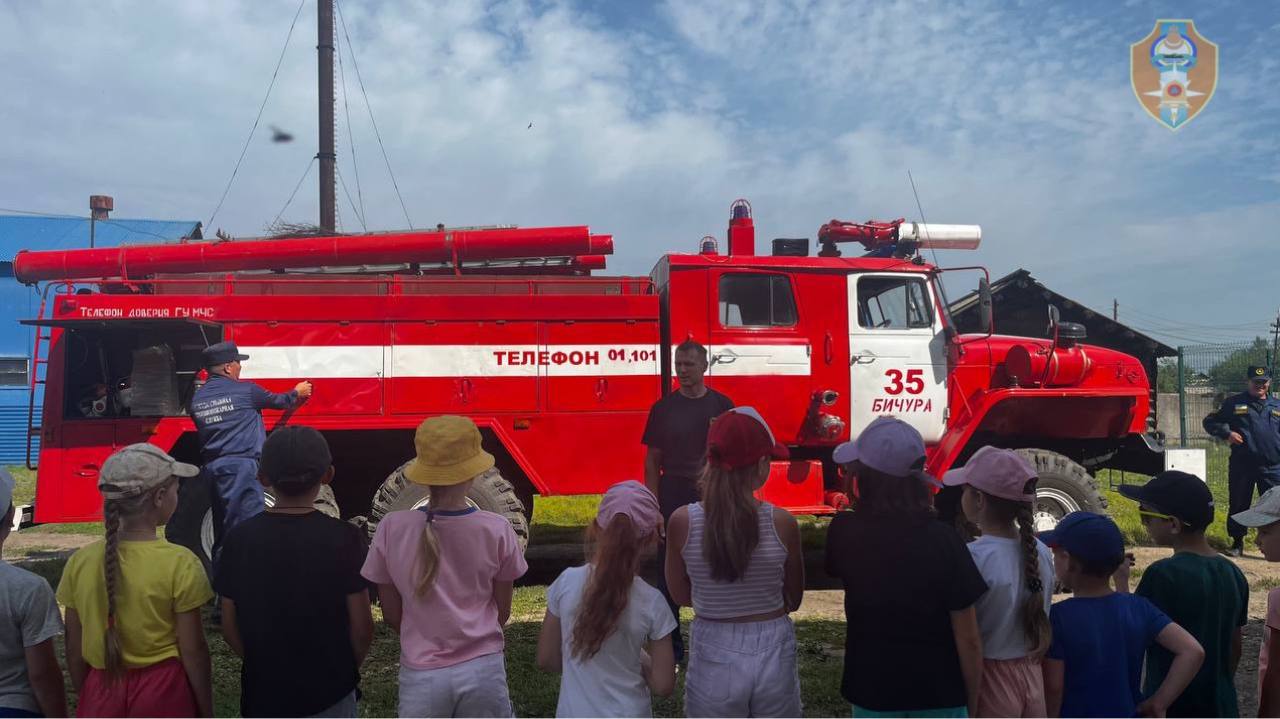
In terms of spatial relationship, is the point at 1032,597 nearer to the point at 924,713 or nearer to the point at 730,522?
the point at 924,713

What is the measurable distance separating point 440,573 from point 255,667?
628 mm

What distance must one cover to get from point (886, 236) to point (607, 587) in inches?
236

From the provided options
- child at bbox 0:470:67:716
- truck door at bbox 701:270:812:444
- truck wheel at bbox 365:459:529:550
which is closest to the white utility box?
truck door at bbox 701:270:812:444

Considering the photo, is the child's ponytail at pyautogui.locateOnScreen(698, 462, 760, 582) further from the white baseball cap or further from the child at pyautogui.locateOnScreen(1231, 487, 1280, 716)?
the child at pyautogui.locateOnScreen(1231, 487, 1280, 716)

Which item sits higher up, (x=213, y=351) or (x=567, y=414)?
(x=213, y=351)

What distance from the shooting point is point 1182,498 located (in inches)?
108

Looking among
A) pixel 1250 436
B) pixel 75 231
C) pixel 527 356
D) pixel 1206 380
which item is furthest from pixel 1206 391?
pixel 75 231

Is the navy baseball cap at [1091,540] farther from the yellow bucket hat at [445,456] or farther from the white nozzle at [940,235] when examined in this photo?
the white nozzle at [940,235]

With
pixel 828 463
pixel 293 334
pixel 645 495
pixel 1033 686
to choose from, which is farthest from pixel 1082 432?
pixel 293 334

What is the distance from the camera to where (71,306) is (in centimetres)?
605

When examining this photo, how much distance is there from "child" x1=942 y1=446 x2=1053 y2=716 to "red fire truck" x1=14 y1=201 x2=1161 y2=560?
3.97m

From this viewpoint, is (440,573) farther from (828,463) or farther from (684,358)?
(828,463)

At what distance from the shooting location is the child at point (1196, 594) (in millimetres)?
2660

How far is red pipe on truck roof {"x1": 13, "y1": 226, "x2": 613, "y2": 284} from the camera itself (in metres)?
6.59
